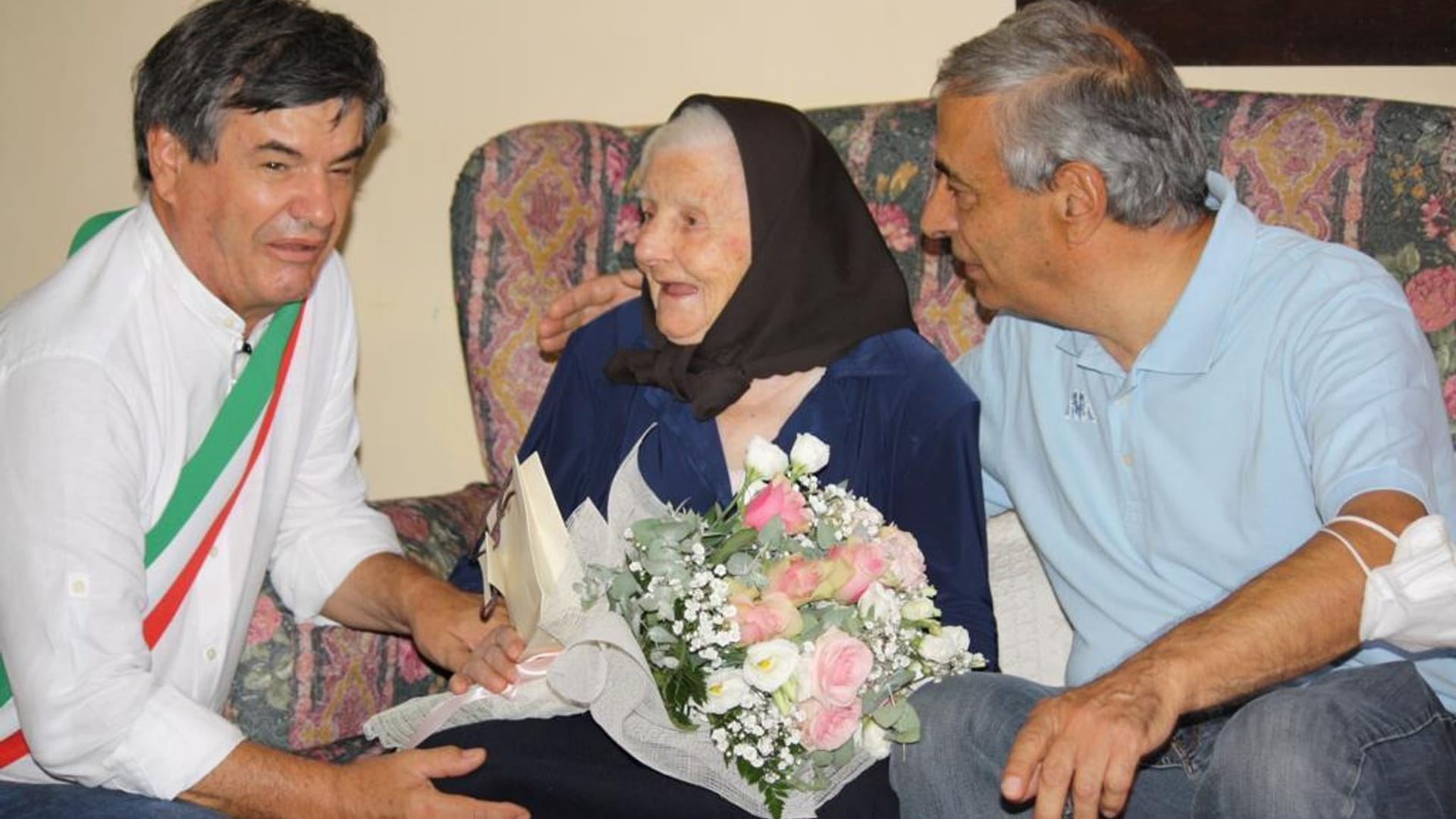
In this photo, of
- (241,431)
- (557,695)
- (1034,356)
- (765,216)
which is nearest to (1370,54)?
(1034,356)

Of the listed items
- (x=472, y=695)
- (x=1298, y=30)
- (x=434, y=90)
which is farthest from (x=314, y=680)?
(x=1298, y=30)

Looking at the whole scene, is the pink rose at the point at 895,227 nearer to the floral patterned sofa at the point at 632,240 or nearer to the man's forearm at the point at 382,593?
the floral patterned sofa at the point at 632,240

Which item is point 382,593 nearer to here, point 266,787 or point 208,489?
point 208,489

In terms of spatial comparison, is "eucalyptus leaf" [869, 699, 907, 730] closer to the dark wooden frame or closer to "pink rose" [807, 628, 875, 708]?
"pink rose" [807, 628, 875, 708]

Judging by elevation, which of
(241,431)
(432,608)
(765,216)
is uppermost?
(765,216)

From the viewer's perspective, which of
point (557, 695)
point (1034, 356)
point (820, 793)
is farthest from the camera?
point (1034, 356)

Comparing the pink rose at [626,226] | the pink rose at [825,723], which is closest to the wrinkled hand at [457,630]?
the pink rose at [825,723]

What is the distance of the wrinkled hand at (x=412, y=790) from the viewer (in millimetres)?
2375

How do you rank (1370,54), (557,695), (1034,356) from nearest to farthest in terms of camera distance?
1. (557,695)
2. (1034,356)
3. (1370,54)

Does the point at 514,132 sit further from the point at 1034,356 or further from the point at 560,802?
the point at 560,802

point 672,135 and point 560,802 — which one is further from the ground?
point 672,135

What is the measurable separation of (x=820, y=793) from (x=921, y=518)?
469 mm

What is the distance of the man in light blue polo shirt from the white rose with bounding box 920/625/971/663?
0.21ft

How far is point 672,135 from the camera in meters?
2.66
